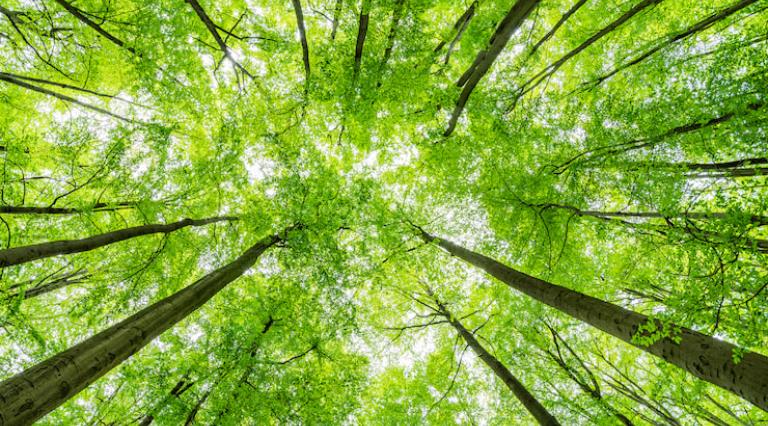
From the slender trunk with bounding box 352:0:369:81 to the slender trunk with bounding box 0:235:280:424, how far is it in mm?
4899

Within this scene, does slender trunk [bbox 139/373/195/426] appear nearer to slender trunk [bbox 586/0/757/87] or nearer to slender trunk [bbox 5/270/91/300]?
slender trunk [bbox 5/270/91/300]

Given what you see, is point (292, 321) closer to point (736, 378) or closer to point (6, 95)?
point (736, 378)

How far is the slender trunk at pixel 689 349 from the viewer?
2547 mm

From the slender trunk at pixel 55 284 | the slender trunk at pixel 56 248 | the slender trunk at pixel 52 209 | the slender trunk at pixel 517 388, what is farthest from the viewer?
the slender trunk at pixel 55 284

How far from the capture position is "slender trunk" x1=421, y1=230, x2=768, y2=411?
255 centimetres

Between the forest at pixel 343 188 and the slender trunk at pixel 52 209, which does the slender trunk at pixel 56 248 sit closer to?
the forest at pixel 343 188

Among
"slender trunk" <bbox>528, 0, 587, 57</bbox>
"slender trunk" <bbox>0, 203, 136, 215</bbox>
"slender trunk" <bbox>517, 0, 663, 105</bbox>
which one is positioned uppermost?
"slender trunk" <bbox>0, 203, 136, 215</bbox>

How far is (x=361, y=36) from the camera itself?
5.79 meters

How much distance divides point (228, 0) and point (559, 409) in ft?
42.5

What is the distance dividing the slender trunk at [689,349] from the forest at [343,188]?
0.13 m

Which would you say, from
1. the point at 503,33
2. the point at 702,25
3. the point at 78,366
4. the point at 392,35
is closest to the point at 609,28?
the point at 702,25

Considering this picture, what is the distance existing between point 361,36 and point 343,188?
3.34 m

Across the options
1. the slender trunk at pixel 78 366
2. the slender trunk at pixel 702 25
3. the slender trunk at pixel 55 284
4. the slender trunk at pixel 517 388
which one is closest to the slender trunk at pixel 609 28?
the slender trunk at pixel 702 25

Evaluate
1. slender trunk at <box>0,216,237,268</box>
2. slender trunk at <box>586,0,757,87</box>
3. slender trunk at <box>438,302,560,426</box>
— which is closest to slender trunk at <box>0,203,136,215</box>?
slender trunk at <box>0,216,237,268</box>
